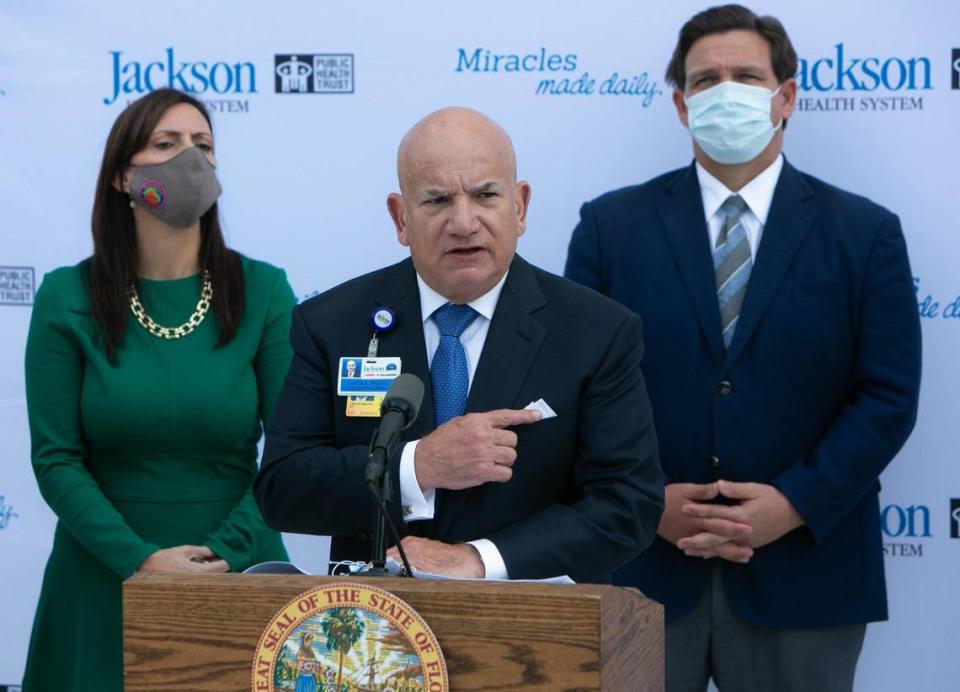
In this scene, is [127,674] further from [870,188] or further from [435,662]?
[870,188]

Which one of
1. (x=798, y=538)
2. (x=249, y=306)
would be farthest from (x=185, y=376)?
(x=798, y=538)

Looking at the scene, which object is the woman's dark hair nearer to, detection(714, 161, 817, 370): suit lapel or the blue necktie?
the blue necktie

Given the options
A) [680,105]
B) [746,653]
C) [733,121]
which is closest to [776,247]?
[733,121]

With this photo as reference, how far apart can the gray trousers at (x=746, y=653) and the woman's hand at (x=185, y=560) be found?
1084 mm

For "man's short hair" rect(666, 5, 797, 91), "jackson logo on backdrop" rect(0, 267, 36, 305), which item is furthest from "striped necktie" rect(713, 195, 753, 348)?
"jackson logo on backdrop" rect(0, 267, 36, 305)

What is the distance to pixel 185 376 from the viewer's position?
3336mm

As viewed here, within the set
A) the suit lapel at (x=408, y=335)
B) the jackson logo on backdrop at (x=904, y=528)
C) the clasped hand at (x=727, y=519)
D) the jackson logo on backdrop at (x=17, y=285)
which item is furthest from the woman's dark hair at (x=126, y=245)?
the jackson logo on backdrop at (x=904, y=528)

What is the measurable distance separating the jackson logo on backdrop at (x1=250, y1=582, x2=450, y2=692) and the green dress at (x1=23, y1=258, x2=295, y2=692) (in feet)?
5.01

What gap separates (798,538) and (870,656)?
76 cm

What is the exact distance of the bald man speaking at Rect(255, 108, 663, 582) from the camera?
2.29m

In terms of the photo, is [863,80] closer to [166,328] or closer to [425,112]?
[425,112]

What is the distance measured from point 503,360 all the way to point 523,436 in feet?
0.46

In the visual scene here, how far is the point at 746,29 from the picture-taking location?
349cm

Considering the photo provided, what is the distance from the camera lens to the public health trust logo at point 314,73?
13.3 ft
